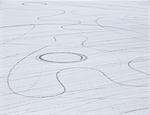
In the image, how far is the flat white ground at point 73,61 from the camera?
54 centimetres

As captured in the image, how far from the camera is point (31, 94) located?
57 centimetres

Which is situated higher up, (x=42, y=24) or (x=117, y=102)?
(x=42, y=24)

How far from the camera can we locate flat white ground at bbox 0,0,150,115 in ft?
1.78

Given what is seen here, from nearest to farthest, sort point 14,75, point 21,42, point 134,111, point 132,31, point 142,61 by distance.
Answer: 1. point 134,111
2. point 14,75
3. point 142,61
4. point 21,42
5. point 132,31

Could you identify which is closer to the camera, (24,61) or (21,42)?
(24,61)

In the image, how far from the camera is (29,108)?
52cm

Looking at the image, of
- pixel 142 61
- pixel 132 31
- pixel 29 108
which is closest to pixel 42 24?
pixel 132 31

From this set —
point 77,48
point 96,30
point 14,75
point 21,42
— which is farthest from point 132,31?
point 14,75

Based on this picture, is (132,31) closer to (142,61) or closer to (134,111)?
(142,61)

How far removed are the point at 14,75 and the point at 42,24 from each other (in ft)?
1.40

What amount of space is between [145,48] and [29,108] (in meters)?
0.43

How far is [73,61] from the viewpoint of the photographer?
29.3 inches

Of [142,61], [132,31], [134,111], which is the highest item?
Answer: [132,31]

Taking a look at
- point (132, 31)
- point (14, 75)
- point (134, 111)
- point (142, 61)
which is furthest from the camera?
point (132, 31)
